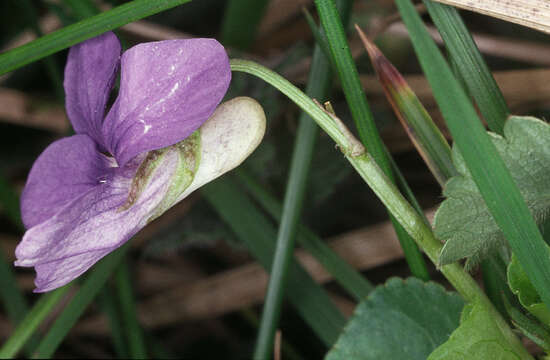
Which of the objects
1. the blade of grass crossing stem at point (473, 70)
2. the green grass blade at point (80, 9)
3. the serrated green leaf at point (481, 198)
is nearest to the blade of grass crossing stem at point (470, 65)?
the blade of grass crossing stem at point (473, 70)

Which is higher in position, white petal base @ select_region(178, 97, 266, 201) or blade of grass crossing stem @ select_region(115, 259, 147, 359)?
white petal base @ select_region(178, 97, 266, 201)

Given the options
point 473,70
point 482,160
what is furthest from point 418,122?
point 482,160

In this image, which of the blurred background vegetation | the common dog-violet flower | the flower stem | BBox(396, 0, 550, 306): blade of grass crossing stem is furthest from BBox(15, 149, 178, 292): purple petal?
the blurred background vegetation

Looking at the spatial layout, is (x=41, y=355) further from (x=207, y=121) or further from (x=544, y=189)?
(x=544, y=189)

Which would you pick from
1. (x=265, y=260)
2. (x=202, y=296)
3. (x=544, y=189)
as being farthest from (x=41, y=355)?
(x=544, y=189)

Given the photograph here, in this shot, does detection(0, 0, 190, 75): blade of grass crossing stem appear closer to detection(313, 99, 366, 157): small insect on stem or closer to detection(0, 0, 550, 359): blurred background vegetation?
detection(313, 99, 366, 157): small insect on stem
